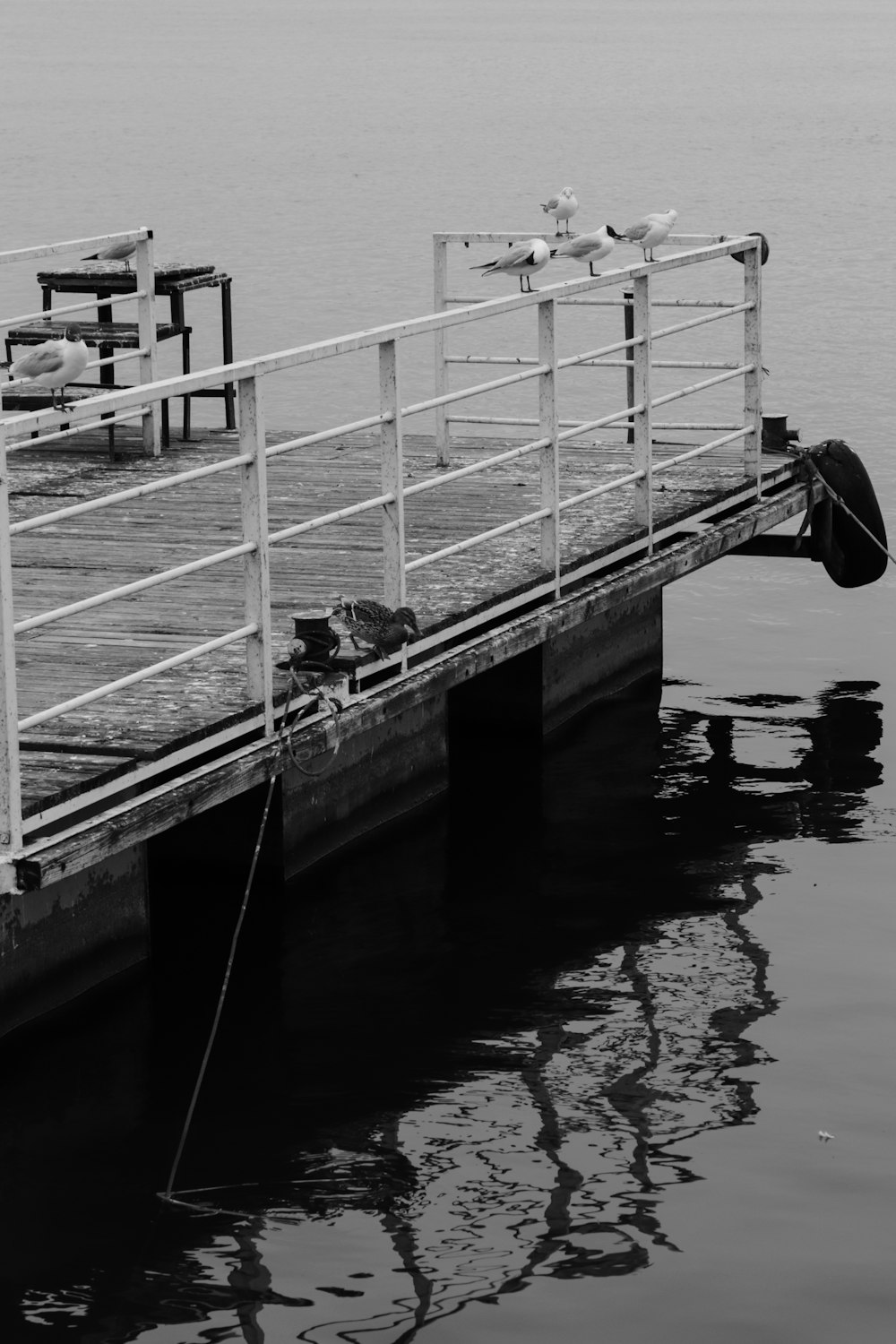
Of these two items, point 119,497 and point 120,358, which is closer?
point 119,497

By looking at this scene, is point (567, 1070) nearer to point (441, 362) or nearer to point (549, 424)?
point (549, 424)

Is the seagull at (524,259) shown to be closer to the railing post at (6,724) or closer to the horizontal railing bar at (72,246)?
the horizontal railing bar at (72,246)

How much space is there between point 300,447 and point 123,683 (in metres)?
2.30

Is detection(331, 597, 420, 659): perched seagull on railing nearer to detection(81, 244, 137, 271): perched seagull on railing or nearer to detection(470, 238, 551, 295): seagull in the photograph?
detection(470, 238, 551, 295): seagull

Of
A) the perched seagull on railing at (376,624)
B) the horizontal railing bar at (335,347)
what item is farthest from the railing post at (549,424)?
the perched seagull on railing at (376,624)

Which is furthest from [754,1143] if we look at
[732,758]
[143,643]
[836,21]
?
[836,21]

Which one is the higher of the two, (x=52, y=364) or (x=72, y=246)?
(x=72, y=246)

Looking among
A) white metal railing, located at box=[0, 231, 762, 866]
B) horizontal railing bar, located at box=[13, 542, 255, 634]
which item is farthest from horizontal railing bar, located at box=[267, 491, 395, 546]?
horizontal railing bar, located at box=[13, 542, 255, 634]

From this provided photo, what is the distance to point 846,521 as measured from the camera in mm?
13297

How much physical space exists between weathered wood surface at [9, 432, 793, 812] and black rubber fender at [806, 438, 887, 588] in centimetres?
51

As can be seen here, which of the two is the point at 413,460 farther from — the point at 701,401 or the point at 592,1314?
the point at 701,401

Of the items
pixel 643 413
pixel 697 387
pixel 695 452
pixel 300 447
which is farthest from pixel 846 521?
pixel 300 447

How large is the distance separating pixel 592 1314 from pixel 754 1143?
1213 mm

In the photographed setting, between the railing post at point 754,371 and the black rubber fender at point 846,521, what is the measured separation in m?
0.83
